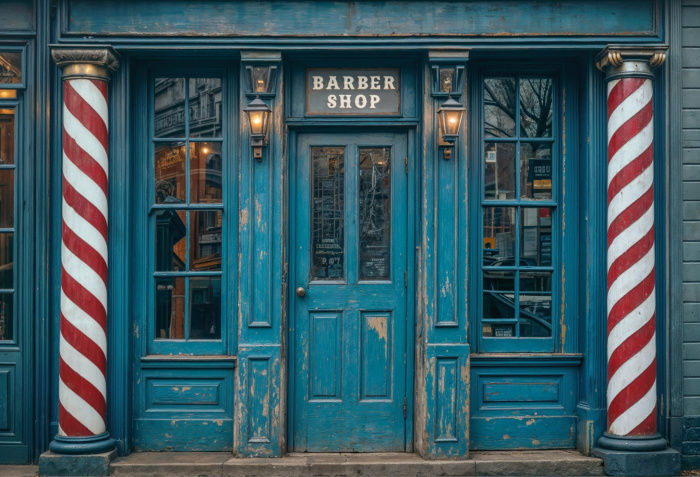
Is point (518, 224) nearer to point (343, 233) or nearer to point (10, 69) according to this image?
point (343, 233)

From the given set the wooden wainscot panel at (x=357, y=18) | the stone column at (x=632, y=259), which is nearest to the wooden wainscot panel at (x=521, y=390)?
the stone column at (x=632, y=259)

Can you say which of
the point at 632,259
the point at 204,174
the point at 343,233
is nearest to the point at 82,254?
the point at 204,174

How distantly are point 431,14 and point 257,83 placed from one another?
62.3 inches

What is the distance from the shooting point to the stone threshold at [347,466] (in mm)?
5441

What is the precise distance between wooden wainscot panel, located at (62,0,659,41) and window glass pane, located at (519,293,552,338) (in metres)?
2.29

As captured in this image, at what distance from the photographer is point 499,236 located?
596cm

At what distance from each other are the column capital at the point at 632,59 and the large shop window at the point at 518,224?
0.65 metres

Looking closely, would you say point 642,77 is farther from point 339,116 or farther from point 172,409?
point 172,409

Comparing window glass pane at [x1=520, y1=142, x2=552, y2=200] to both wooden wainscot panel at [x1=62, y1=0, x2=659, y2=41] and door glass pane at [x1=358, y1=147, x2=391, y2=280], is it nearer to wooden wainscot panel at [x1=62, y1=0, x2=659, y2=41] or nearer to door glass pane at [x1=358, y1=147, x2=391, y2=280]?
wooden wainscot panel at [x1=62, y1=0, x2=659, y2=41]

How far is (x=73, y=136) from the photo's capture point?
5477 mm

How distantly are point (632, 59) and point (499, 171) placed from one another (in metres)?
1.42

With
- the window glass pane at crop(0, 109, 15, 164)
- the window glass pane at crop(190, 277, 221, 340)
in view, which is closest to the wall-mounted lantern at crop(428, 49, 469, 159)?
the window glass pane at crop(190, 277, 221, 340)

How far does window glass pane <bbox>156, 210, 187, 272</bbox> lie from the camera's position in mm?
5898

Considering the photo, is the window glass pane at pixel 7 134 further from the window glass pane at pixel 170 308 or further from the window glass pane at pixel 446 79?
the window glass pane at pixel 446 79
